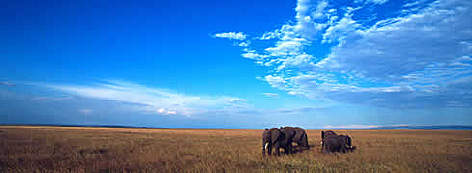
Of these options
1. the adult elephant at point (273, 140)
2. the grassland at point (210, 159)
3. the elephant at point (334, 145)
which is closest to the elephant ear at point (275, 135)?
the adult elephant at point (273, 140)

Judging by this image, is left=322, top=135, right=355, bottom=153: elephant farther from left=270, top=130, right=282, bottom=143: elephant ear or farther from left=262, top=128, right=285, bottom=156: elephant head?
left=270, top=130, right=282, bottom=143: elephant ear

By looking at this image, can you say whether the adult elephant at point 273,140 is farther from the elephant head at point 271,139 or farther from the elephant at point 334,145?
the elephant at point 334,145

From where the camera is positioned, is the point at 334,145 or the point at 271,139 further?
the point at 334,145

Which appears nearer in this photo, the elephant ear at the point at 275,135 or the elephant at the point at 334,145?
the elephant ear at the point at 275,135

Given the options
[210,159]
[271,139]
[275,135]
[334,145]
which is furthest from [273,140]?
[210,159]

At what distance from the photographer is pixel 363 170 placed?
374 inches

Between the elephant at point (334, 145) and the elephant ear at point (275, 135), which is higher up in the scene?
the elephant ear at point (275, 135)

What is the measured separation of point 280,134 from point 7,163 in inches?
548

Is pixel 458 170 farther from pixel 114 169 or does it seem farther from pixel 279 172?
pixel 114 169

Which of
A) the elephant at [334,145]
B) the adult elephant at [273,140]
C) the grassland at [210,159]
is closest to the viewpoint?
the grassland at [210,159]

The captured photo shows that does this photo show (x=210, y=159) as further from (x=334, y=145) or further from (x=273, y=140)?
(x=334, y=145)

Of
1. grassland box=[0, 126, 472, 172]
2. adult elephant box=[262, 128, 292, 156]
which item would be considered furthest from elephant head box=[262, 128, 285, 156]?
grassland box=[0, 126, 472, 172]

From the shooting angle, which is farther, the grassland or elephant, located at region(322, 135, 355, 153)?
elephant, located at region(322, 135, 355, 153)

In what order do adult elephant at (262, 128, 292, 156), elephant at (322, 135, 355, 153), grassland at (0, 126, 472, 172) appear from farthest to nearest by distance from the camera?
elephant at (322, 135, 355, 153), adult elephant at (262, 128, 292, 156), grassland at (0, 126, 472, 172)
